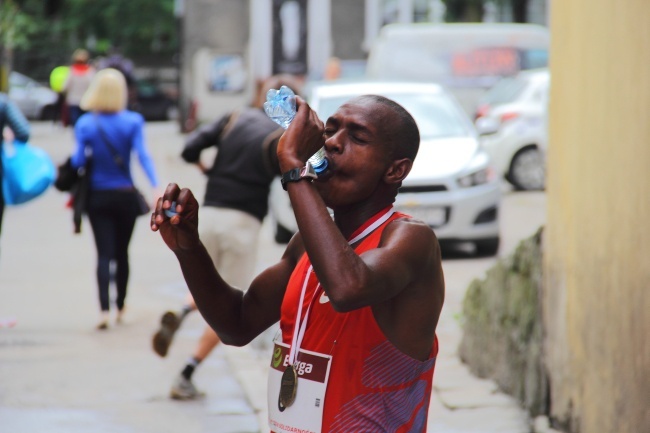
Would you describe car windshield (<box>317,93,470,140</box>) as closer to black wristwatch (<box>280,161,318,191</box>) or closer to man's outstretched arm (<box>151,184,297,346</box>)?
man's outstretched arm (<box>151,184,297,346</box>)

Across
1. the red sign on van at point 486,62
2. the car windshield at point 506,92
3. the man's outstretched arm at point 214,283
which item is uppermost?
the man's outstretched arm at point 214,283

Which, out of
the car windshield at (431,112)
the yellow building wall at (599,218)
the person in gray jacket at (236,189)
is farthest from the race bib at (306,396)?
the car windshield at (431,112)

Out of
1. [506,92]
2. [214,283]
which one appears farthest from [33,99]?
[214,283]

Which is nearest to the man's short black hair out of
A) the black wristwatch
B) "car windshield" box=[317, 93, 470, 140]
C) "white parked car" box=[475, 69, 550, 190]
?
the black wristwatch

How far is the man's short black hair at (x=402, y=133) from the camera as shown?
8.84ft

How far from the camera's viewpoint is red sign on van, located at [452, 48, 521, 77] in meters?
19.6

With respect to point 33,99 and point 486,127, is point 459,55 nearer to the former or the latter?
point 486,127

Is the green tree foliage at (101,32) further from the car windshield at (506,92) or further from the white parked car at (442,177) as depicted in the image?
the white parked car at (442,177)

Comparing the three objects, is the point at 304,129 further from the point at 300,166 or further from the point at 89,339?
the point at 89,339

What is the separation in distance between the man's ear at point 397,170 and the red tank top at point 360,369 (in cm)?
12

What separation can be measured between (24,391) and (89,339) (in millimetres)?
1436

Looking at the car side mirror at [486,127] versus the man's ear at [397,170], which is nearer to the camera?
the man's ear at [397,170]

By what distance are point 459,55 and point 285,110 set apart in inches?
676

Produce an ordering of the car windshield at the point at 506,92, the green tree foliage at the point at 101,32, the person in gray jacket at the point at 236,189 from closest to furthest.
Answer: the person in gray jacket at the point at 236,189 < the car windshield at the point at 506,92 < the green tree foliage at the point at 101,32
